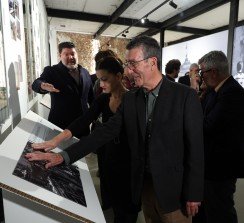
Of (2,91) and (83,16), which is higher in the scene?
(83,16)

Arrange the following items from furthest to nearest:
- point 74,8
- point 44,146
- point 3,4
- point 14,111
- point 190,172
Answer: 1. point 74,8
2. point 14,111
3. point 3,4
4. point 190,172
5. point 44,146

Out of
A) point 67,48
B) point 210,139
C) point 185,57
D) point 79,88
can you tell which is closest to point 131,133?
point 210,139

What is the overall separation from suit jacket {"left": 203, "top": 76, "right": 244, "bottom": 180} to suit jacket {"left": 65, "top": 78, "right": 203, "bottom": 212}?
505 millimetres

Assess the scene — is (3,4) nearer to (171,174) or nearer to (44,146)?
(44,146)

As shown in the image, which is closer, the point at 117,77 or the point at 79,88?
the point at 117,77

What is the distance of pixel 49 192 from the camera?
907 mm

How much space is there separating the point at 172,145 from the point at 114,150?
570 millimetres

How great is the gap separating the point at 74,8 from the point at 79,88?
567 centimetres

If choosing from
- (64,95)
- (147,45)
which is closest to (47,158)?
(147,45)

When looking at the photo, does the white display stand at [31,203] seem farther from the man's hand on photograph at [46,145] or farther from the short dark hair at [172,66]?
the short dark hair at [172,66]

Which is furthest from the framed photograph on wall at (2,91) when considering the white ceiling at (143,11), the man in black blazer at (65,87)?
the white ceiling at (143,11)

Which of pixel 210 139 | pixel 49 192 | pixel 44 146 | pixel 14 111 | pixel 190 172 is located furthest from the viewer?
pixel 210 139

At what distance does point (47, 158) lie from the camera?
1226 millimetres

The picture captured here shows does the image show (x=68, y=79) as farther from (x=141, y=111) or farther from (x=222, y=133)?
(x=222, y=133)
